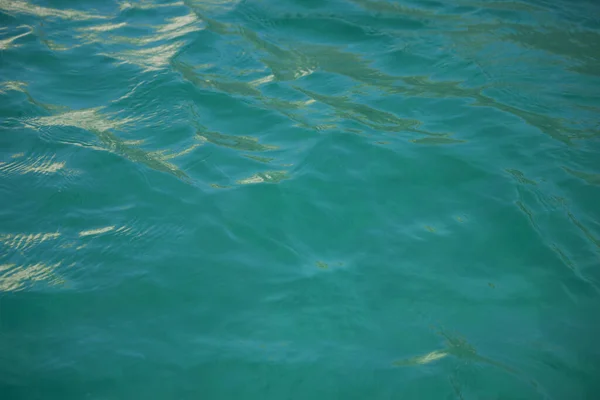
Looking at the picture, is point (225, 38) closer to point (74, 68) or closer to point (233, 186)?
point (74, 68)

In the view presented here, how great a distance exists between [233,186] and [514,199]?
203 cm

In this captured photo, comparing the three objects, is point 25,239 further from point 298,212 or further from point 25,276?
point 298,212

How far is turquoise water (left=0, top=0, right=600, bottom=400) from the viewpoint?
8.54 ft

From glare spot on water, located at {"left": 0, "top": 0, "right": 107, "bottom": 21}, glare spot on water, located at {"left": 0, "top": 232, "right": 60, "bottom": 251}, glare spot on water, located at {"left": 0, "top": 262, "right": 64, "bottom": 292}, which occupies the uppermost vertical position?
glare spot on water, located at {"left": 0, "top": 0, "right": 107, "bottom": 21}

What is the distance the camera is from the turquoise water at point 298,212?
260cm

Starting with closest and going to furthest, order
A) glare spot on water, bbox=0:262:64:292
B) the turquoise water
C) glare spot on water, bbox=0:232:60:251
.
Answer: the turquoise water, glare spot on water, bbox=0:262:64:292, glare spot on water, bbox=0:232:60:251

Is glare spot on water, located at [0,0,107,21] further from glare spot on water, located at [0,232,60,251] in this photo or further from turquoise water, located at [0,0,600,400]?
glare spot on water, located at [0,232,60,251]

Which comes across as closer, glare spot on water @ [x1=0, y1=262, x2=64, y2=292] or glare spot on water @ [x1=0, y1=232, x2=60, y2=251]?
glare spot on water @ [x1=0, y1=262, x2=64, y2=292]

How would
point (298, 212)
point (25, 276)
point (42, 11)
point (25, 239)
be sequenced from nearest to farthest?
point (25, 276) → point (25, 239) → point (298, 212) → point (42, 11)

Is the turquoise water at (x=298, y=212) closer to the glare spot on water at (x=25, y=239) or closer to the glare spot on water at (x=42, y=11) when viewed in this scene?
the glare spot on water at (x=25, y=239)

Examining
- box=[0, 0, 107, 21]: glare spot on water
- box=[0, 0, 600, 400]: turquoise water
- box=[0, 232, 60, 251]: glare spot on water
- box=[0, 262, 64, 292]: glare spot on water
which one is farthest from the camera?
box=[0, 0, 107, 21]: glare spot on water

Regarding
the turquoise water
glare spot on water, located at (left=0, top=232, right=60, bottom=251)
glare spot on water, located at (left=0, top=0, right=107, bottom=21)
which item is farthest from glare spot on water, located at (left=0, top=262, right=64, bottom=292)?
glare spot on water, located at (left=0, top=0, right=107, bottom=21)

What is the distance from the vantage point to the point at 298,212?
11.6ft

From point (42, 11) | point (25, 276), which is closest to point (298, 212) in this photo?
point (25, 276)
